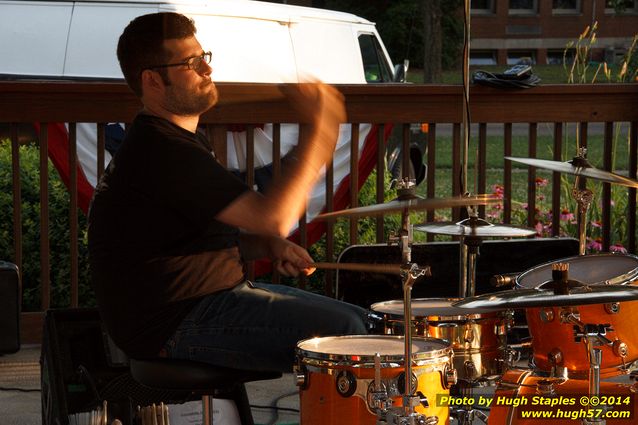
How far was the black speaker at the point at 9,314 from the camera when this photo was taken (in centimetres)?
327

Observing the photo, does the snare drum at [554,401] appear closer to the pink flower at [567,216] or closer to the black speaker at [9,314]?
the black speaker at [9,314]

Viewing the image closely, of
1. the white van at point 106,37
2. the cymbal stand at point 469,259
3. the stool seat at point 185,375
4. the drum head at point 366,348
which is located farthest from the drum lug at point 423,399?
the white van at point 106,37

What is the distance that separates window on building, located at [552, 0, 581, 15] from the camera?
37.5 m

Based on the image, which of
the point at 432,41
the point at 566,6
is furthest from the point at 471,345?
the point at 566,6

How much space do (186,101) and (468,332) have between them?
4.07 feet

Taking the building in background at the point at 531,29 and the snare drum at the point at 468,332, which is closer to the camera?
the snare drum at the point at 468,332

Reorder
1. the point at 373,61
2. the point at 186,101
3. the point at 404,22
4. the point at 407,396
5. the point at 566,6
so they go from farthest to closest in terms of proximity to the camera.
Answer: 1. the point at 566,6
2. the point at 404,22
3. the point at 373,61
4. the point at 186,101
5. the point at 407,396

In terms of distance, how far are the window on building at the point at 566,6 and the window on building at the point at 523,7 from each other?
661 mm

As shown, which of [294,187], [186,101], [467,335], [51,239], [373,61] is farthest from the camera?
[373,61]

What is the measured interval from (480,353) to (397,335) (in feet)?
1.14

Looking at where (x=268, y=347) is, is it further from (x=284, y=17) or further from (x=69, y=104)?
(x=284, y=17)

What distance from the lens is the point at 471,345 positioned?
3.90m

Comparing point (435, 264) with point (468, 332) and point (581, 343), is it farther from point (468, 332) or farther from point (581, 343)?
point (581, 343)

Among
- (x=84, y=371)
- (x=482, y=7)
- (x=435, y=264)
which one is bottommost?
(x=482, y=7)
